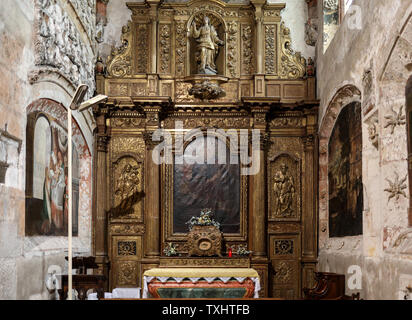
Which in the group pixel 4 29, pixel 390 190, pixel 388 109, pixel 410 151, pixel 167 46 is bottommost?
pixel 390 190

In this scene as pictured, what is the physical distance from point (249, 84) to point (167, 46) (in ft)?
7.27

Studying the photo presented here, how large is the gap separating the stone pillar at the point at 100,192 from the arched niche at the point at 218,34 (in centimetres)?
251

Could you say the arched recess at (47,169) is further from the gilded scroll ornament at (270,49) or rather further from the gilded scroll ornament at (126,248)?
the gilded scroll ornament at (270,49)

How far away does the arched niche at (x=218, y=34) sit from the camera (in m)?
14.8

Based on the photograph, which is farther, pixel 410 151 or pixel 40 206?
pixel 40 206

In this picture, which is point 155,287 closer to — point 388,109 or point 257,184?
point 257,184

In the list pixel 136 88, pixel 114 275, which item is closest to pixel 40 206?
pixel 114 275

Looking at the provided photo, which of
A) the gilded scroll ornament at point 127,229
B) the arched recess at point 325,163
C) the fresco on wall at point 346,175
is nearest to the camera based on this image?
the fresco on wall at point 346,175

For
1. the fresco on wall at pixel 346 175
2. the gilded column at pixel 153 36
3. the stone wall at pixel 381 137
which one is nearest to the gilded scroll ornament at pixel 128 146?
the gilded column at pixel 153 36

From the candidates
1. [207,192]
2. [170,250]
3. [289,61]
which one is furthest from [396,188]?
[289,61]

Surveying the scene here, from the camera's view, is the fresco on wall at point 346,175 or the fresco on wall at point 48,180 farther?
the fresco on wall at point 346,175

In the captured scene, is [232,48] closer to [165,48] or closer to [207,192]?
[165,48]

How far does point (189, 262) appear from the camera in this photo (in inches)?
525

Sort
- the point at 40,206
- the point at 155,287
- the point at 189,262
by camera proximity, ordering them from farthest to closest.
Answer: the point at 189,262, the point at 155,287, the point at 40,206
